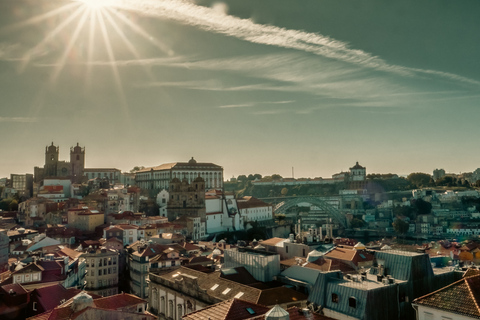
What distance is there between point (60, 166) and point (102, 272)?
53122mm

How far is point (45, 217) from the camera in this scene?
53.6 meters

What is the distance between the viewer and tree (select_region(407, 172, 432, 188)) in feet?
420

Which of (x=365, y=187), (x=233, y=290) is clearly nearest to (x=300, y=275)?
(x=233, y=290)

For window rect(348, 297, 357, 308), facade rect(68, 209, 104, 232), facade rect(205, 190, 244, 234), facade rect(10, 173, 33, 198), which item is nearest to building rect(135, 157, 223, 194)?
facade rect(205, 190, 244, 234)

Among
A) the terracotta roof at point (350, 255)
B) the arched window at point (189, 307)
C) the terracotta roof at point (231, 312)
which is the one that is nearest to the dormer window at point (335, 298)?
the terracotta roof at point (231, 312)

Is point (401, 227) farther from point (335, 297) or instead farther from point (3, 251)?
point (335, 297)

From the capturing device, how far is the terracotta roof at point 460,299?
968 centimetres

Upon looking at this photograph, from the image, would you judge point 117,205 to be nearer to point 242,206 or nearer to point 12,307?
point 242,206

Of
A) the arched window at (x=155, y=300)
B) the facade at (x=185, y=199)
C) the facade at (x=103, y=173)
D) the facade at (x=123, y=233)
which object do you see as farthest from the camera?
the facade at (x=103, y=173)

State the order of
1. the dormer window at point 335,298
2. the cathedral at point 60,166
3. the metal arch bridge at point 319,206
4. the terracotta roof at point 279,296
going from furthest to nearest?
the metal arch bridge at point 319,206 < the cathedral at point 60,166 < the terracotta roof at point 279,296 < the dormer window at point 335,298

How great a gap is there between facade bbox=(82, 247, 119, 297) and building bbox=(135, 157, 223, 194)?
46.1m

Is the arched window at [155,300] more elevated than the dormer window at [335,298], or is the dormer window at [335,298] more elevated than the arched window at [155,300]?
the dormer window at [335,298]

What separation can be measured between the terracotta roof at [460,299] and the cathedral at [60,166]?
75000 millimetres

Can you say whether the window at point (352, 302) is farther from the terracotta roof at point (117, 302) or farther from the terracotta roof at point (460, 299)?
the terracotta roof at point (117, 302)
